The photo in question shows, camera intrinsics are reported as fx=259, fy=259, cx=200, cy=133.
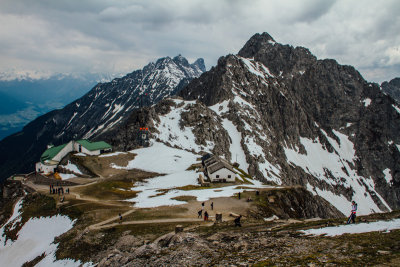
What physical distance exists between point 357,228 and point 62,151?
86.1m

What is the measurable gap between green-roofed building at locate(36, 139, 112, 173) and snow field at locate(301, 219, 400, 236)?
257 feet

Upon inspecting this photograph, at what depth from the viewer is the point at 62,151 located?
279ft

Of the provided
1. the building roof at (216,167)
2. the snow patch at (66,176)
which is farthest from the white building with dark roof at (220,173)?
the snow patch at (66,176)

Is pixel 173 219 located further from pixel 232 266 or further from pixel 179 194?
pixel 232 266

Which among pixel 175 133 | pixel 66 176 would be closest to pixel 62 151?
pixel 66 176

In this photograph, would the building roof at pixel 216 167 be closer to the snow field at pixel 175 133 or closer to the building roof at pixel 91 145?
the building roof at pixel 91 145

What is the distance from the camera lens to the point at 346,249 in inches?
636

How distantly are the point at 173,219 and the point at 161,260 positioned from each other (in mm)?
19543

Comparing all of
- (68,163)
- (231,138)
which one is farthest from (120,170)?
(231,138)

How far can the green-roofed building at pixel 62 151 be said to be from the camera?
81.0 metres

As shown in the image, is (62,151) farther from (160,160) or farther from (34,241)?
(34,241)

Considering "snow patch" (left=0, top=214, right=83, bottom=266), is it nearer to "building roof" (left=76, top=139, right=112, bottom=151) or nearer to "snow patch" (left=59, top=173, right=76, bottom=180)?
"snow patch" (left=59, top=173, right=76, bottom=180)

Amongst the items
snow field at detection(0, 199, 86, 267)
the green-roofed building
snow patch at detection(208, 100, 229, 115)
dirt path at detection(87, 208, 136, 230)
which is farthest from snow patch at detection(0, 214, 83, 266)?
snow patch at detection(208, 100, 229, 115)

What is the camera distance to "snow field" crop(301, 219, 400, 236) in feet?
67.3
